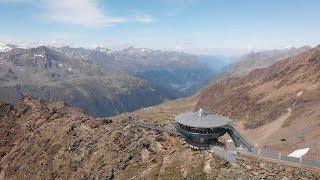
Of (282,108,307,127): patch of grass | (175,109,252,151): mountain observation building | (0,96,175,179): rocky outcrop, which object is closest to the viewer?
(175,109,252,151): mountain observation building

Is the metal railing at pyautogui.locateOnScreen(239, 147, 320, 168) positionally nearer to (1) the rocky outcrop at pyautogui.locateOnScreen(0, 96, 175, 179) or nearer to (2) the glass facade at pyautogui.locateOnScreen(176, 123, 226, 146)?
(2) the glass facade at pyautogui.locateOnScreen(176, 123, 226, 146)

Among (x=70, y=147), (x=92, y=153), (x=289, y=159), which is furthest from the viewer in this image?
(x=70, y=147)

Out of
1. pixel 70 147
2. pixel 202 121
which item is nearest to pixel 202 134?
pixel 202 121

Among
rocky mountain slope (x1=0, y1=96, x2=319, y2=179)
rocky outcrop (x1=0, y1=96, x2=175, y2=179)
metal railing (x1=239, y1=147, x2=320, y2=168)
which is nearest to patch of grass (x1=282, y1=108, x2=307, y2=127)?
rocky mountain slope (x1=0, y1=96, x2=319, y2=179)

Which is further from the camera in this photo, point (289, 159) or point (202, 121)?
point (202, 121)

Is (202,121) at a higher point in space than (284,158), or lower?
higher

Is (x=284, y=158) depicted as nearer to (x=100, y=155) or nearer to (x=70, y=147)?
(x=100, y=155)

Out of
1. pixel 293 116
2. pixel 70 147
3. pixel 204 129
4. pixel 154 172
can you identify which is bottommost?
pixel 293 116

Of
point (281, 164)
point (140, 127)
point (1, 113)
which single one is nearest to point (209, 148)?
point (281, 164)

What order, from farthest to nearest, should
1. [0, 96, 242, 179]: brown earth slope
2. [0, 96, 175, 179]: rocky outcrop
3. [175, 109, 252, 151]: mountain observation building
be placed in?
1. [0, 96, 175, 179]: rocky outcrop
2. [0, 96, 242, 179]: brown earth slope
3. [175, 109, 252, 151]: mountain observation building
